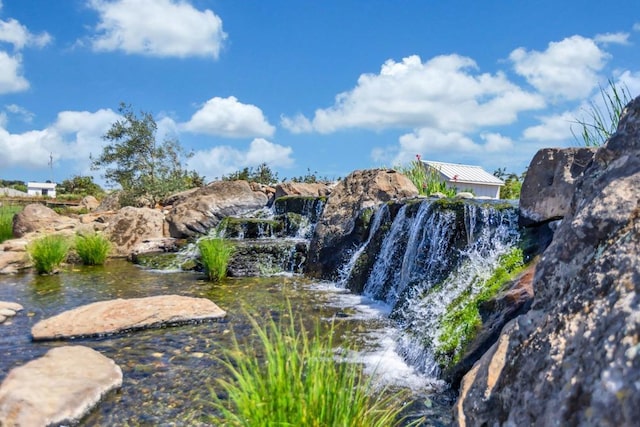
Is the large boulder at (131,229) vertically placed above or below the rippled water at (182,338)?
above

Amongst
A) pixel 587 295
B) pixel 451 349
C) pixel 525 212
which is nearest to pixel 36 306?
pixel 451 349

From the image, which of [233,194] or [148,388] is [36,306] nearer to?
[148,388]

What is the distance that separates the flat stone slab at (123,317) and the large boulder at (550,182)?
439 cm

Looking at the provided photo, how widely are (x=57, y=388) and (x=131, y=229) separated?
11.8m

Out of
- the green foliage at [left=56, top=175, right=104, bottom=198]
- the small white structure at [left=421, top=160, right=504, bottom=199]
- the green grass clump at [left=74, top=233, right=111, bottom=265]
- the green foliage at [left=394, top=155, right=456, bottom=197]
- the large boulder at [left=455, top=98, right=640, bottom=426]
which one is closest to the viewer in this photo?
the large boulder at [left=455, top=98, right=640, bottom=426]

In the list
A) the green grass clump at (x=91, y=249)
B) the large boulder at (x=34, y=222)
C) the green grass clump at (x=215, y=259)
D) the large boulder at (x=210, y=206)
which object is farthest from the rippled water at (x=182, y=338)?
the large boulder at (x=34, y=222)

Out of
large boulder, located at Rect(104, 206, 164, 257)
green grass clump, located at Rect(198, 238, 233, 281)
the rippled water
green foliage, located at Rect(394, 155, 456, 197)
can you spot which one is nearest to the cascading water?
the rippled water

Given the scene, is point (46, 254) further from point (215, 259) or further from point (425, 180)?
point (425, 180)

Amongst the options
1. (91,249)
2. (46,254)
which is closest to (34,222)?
(91,249)

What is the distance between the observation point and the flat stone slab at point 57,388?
3363 millimetres

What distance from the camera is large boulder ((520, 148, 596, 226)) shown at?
5289 millimetres

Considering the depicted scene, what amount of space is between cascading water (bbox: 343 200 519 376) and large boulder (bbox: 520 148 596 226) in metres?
0.36

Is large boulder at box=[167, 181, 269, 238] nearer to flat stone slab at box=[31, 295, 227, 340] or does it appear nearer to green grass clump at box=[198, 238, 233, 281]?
green grass clump at box=[198, 238, 233, 281]

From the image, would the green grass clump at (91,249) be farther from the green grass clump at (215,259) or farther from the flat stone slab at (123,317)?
the flat stone slab at (123,317)
